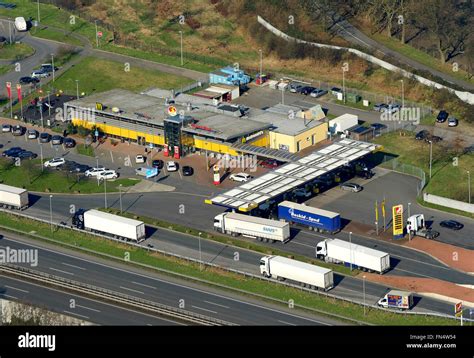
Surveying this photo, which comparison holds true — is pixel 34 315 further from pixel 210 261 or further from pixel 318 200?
pixel 318 200

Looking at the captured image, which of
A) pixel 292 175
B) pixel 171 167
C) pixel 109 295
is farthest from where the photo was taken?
pixel 171 167

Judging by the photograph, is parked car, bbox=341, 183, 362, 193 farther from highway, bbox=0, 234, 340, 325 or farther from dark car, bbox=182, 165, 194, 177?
highway, bbox=0, 234, 340, 325

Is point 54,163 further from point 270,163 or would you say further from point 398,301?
point 398,301

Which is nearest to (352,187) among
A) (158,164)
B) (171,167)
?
(171,167)

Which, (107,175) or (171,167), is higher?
(171,167)

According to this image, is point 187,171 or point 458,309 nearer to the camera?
point 458,309

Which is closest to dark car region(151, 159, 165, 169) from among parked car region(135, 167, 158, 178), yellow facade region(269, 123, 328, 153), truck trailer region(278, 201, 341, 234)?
parked car region(135, 167, 158, 178)
